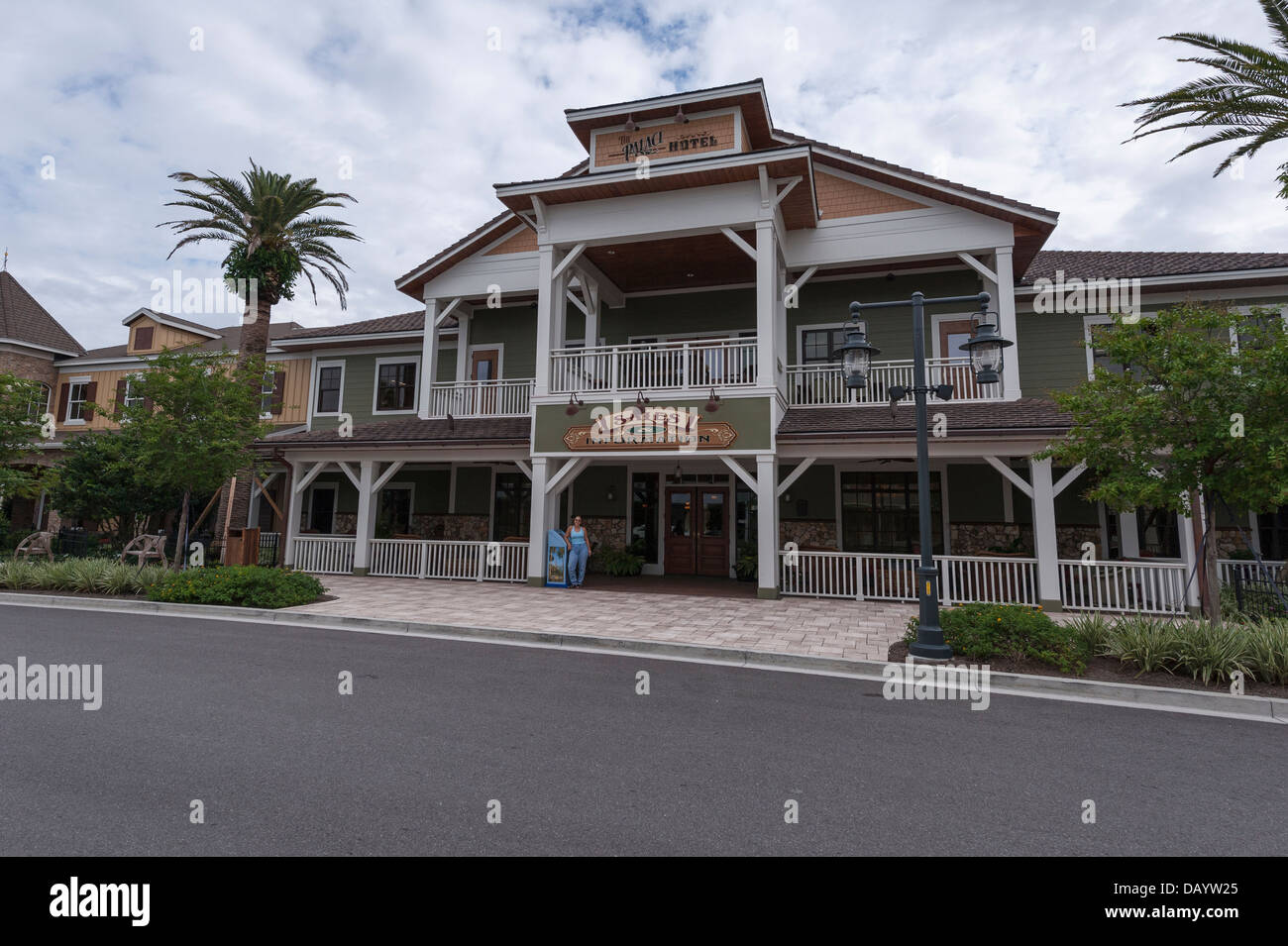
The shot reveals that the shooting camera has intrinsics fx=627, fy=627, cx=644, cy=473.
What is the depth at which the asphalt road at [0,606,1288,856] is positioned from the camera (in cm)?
328

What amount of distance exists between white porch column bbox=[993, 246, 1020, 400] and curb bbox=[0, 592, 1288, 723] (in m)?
8.15

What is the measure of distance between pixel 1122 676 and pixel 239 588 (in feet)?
42.6

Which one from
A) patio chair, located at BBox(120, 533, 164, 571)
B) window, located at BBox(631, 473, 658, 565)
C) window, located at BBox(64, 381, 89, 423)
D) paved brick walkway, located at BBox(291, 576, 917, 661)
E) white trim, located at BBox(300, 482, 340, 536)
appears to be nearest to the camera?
paved brick walkway, located at BBox(291, 576, 917, 661)

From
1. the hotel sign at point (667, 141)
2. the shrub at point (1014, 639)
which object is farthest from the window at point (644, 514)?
the shrub at point (1014, 639)

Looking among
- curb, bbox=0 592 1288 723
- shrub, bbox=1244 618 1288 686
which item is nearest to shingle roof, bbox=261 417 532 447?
curb, bbox=0 592 1288 723

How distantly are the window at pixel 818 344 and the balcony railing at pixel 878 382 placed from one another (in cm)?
103

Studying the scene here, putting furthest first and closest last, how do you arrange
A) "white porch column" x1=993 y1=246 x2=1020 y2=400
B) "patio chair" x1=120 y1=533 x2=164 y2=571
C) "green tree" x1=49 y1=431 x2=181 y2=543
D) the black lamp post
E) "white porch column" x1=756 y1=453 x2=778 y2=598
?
"green tree" x1=49 y1=431 x2=181 y2=543 → "patio chair" x1=120 y1=533 x2=164 y2=571 → "white porch column" x1=993 y1=246 x2=1020 y2=400 → "white porch column" x1=756 y1=453 x2=778 y2=598 → the black lamp post

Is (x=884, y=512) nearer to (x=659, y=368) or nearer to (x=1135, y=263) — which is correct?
(x=659, y=368)

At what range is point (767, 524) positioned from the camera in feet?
40.3

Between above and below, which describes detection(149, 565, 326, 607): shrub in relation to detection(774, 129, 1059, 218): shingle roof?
below

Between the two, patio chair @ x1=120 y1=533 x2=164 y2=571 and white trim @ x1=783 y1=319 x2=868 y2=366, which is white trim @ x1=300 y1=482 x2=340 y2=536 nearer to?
patio chair @ x1=120 y1=533 x2=164 y2=571
